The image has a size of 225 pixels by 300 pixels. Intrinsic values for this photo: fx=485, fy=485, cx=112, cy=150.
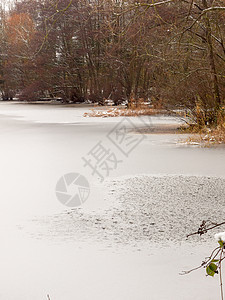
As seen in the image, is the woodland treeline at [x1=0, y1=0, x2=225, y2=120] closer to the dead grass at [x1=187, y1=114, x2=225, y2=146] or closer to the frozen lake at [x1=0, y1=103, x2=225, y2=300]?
the dead grass at [x1=187, y1=114, x2=225, y2=146]

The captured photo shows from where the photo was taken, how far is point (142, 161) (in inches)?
322

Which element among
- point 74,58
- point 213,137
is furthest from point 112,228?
point 74,58

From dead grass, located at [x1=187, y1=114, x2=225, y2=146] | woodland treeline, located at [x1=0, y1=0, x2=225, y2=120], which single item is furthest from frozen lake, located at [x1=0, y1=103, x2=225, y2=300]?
woodland treeline, located at [x1=0, y1=0, x2=225, y2=120]

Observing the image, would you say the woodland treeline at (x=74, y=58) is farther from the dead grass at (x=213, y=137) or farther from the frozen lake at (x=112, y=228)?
the frozen lake at (x=112, y=228)

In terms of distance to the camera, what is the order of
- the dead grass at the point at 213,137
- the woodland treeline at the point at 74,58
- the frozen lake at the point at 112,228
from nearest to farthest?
the frozen lake at the point at 112,228
the dead grass at the point at 213,137
the woodland treeline at the point at 74,58

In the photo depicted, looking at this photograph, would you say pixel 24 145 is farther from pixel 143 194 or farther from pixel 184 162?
pixel 143 194

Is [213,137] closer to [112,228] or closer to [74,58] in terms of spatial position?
Result: [112,228]

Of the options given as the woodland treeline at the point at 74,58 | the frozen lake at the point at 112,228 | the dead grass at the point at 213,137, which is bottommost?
the frozen lake at the point at 112,228

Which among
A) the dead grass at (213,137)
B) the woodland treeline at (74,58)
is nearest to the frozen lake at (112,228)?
the dead grass at (213,137)

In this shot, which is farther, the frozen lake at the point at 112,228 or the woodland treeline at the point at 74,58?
the woodland treeline at the point at 74,58

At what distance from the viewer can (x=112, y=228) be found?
176 inches

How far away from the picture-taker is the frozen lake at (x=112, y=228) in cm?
314

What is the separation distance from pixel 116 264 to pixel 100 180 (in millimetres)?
3155

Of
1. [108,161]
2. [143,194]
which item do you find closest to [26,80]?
[108,161]
